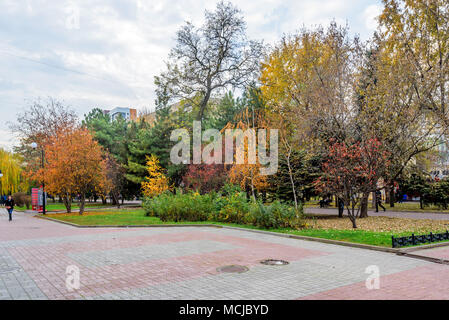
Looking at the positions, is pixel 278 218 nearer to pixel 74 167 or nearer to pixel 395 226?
pixel 395 226

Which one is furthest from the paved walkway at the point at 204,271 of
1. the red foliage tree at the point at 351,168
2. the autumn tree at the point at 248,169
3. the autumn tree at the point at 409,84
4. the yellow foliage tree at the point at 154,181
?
the yellow foliage tree at the point at 154,181

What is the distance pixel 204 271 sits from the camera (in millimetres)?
7438

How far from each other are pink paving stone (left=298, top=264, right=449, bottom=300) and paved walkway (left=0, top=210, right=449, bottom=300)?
2 centimetres

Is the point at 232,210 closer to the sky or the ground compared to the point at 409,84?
closer to the ground

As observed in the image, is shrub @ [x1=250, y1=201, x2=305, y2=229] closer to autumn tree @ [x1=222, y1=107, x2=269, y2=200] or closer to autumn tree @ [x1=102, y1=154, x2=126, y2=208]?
autumn tree @ [x1=222, y1=107, x2=269, y2=200]

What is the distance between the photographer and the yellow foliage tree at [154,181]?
31.2 metres

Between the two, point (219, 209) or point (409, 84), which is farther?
point (409, 84)

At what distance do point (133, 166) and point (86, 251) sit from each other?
80.4ft

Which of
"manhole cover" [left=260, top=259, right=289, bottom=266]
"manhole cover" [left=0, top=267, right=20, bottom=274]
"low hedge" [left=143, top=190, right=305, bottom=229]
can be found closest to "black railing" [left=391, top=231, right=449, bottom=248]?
"manhole cover" [left=260, top=259, right=289, bottom=266]

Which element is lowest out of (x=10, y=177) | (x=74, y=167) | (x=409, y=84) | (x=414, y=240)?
(x=414, y=240)

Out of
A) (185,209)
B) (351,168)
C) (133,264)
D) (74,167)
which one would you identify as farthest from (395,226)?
(74,167)

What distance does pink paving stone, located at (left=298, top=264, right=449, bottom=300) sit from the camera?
5.58 metres

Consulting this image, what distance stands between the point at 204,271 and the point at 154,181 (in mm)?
25058
